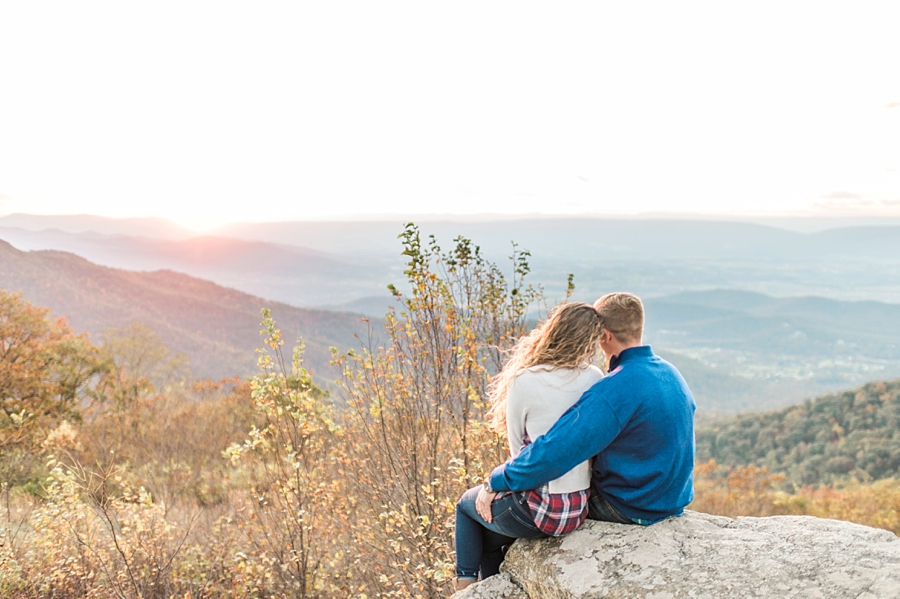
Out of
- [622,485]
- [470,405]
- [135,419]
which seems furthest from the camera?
[135,419]

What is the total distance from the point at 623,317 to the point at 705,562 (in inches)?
52.6

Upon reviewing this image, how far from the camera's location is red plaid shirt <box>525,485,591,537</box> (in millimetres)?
3117

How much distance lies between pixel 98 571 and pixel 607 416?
5.95m

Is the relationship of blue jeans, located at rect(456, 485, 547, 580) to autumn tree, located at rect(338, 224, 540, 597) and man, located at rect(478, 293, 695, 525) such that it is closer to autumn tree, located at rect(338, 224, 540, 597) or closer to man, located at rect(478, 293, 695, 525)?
man, located at rect(478, 293, 695, 525)

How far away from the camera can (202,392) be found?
1930 centimetres

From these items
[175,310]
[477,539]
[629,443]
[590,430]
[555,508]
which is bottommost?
[175,310]

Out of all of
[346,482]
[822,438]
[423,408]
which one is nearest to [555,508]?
[423,408]

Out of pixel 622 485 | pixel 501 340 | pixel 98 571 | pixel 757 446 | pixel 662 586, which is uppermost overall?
pixel 501 340

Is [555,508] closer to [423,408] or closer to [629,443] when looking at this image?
[629,443]

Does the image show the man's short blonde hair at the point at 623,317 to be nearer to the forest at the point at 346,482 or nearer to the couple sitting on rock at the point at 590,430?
the couple sitting on rock at the point at 590,430

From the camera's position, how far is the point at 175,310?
141 metres

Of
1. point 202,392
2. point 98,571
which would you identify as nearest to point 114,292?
point 202,392

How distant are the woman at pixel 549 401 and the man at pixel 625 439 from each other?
95mm

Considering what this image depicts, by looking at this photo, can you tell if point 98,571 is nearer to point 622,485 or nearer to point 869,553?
point 622,485
